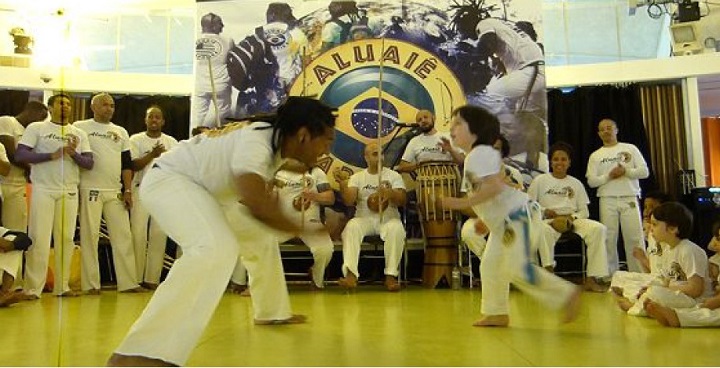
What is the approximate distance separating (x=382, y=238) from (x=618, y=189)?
2047 millimetres

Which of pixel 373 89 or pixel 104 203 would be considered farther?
pixel 373 89

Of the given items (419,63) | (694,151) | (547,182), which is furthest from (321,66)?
(694,151)

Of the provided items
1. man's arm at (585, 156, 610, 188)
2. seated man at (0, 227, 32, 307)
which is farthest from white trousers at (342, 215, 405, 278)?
seated man at (0, 227, 32, 307)

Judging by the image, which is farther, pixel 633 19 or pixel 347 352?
pixel 633 19

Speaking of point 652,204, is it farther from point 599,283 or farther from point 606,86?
point 606,86

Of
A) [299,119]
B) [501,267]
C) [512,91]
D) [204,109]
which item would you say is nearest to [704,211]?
[512,91]

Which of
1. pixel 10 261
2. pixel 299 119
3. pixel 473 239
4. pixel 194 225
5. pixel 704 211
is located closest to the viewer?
pixel 194 225

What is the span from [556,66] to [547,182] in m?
1.67

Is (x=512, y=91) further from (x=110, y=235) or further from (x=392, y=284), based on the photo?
(x=110, y=235)

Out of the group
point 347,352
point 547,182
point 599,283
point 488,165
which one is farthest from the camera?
point 547,182

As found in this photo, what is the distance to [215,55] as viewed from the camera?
569cm

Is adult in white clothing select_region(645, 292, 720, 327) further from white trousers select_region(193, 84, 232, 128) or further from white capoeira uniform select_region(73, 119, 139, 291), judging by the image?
white trousers select_region(193, 84, 232, 128)

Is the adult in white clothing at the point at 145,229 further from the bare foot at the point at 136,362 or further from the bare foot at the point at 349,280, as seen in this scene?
the bare foot at the point at 136,362

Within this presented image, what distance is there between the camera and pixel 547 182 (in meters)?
5.20
